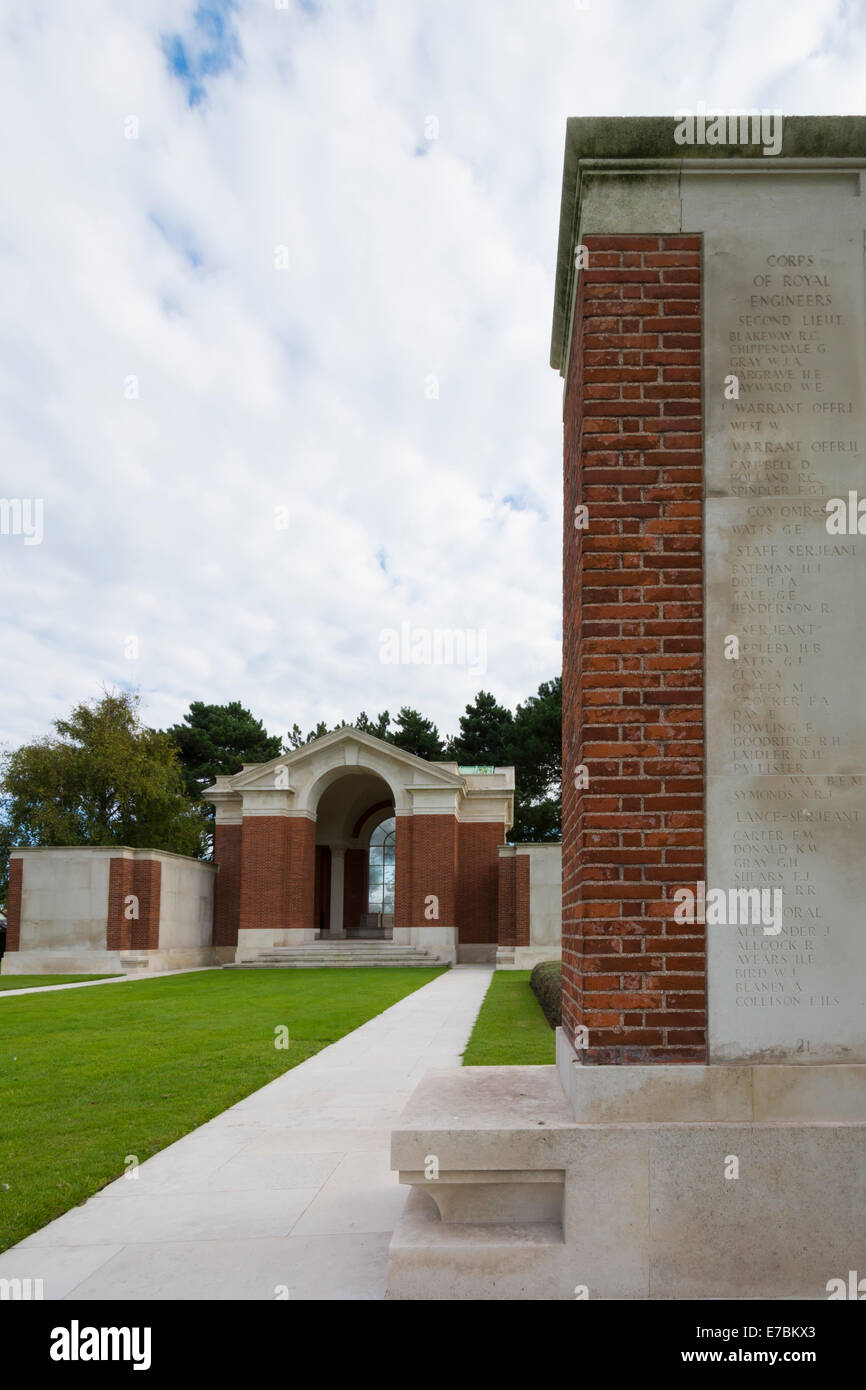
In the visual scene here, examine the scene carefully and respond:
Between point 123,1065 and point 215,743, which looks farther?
point 215,743

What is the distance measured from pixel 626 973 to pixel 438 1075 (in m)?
1.61

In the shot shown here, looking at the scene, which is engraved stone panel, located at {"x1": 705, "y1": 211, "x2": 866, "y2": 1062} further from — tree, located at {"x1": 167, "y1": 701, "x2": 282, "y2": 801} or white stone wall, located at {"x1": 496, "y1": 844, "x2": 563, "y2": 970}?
tree, located at {"x1": 167, "y1": 701, "x2": 282, "y2": 801}

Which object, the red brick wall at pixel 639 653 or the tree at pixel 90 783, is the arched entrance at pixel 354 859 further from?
the red brick wall at pixel 639 653

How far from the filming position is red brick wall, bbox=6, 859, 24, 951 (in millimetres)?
24672

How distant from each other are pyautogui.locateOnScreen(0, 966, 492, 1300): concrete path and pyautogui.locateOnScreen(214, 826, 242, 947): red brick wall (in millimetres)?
23114

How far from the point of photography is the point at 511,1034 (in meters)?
12.0

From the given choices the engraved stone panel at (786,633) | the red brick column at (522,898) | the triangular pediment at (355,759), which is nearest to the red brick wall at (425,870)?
the triangular pediment at (355,759)

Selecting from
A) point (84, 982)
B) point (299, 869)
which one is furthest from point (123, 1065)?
point (299, 869)

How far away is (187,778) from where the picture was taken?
5459 cm

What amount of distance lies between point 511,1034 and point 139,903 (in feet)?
51.6

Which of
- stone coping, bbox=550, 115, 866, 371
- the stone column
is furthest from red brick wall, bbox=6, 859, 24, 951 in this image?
stone coping, bbox=550, 115, 866, 371

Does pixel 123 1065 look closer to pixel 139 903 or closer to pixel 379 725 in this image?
pixel 139 903
